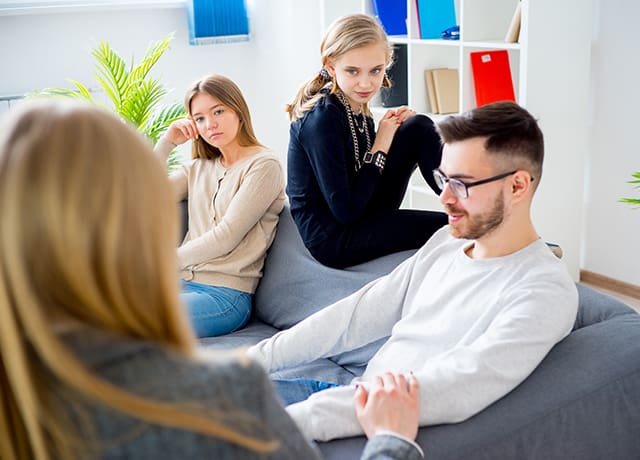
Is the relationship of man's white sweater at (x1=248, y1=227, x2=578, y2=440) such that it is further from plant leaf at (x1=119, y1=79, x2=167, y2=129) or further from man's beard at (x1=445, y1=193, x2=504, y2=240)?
plant leaf at (x1=119, y1=79, x2=167, y2=129)

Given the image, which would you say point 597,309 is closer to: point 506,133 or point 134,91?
point 506,133

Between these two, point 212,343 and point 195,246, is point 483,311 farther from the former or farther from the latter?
point 195,246

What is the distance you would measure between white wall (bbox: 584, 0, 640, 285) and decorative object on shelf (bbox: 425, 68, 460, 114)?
676 millimetres

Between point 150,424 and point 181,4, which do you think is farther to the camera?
point 181,4

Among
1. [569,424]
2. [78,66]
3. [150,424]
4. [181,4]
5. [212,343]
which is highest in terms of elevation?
[181,4]

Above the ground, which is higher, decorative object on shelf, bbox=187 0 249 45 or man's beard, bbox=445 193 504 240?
decorative object on shelf, bbox=187 0 249 45

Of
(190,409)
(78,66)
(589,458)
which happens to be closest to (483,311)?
(589,458)

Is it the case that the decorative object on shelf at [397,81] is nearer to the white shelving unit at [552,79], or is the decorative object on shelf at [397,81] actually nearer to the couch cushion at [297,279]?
the white shelving unit at [552,79]

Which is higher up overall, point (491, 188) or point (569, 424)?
point (491, 188)

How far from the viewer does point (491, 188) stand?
1684 mm

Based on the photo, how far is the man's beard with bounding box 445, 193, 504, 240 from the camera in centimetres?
167

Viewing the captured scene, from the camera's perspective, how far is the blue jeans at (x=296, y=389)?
71.1 inches

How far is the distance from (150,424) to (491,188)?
1120 millimetres

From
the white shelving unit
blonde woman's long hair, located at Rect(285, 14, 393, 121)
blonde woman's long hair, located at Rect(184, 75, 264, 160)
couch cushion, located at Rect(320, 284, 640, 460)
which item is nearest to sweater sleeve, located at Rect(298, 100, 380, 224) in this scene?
blonde woman's long hair, located at Rect(285, 14, 393, 121)
